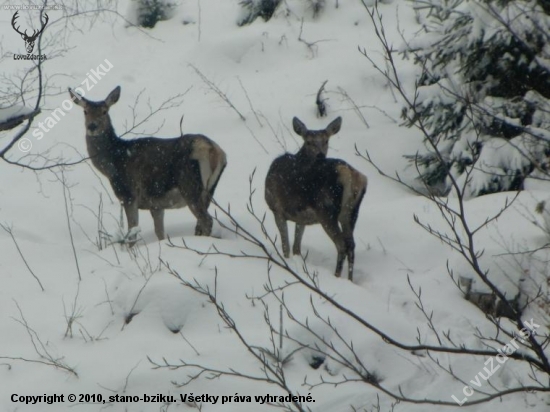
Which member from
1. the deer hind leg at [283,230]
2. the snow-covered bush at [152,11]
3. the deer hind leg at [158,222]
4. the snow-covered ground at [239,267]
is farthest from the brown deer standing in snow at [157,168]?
the snow-covered bush at [152,11]

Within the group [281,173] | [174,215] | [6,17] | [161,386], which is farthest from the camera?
[6,17]

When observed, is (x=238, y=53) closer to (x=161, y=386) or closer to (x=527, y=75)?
(x=527, y=75)

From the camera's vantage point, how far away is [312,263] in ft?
26.8

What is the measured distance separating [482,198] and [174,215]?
4.01 meters

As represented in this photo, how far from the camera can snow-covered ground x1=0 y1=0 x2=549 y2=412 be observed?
5664 millimetres

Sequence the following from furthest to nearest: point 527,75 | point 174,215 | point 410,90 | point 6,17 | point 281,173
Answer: point 6,17 → point 410,90 → point 174,215 → point 527,75 → point 281,173

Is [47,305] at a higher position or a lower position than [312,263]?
higher

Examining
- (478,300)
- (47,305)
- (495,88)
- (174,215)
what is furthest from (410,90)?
(47,305)

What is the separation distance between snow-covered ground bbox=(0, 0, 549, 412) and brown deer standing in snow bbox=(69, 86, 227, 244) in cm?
41

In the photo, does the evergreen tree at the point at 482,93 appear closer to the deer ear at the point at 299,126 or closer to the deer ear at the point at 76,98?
the deer ear at the point at 299,126

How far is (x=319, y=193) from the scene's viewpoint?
7699mm

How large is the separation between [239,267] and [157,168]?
A: 2.34 m

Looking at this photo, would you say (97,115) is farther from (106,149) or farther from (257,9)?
(257,9)

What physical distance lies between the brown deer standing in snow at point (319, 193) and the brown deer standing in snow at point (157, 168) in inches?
31.5
